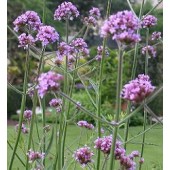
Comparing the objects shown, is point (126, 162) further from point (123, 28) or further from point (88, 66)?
point (88, 66)

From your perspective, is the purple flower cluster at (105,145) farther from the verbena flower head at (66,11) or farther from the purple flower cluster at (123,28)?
the verbena flower head at (66,11)

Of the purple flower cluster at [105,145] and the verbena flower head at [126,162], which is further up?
the purple flower cluster at [105,145]

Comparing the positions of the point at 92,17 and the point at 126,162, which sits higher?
the point at 92,17

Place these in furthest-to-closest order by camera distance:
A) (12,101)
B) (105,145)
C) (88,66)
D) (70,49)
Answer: (12,101) → (88,66) → (70,49) → (105,145)

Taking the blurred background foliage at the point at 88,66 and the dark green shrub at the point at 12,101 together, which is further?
the dark green shrub at the point at 12,101

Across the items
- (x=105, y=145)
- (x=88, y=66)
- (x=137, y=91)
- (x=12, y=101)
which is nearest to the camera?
(x=137, y=91)

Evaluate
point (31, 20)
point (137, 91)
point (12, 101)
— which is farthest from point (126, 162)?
point (12, 101)

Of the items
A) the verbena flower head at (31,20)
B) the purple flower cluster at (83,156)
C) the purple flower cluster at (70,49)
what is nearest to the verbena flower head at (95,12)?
the purple flower cluster at (70,49)

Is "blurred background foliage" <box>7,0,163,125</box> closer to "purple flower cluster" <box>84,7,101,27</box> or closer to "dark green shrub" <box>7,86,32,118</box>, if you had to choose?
"dark green shrub" <box>7,86,32,118</box>

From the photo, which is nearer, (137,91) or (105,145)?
(137,91)

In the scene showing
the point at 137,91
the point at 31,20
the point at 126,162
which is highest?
the point at 31,20
